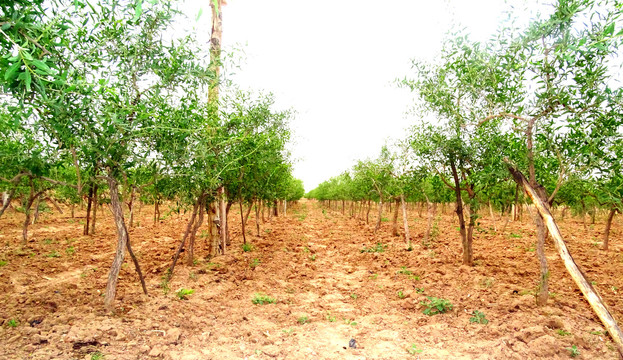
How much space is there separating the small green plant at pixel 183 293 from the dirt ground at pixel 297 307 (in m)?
0.22

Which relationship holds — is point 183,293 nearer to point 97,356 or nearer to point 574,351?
point 97,356

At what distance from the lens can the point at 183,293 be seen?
28.9 ft

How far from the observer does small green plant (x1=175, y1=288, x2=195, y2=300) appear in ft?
28.1

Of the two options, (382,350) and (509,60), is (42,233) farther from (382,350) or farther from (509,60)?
Result: (509,60)

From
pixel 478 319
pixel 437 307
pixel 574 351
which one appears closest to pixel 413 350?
pixel 478 319

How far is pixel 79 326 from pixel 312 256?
10.2 meters

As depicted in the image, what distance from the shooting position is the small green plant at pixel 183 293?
8556 mm

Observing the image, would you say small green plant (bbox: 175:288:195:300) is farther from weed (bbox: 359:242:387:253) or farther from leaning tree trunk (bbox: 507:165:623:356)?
weed (bbox: 359:242:387:253)

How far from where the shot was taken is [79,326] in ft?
19.8

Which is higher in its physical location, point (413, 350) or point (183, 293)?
point (183, 293)

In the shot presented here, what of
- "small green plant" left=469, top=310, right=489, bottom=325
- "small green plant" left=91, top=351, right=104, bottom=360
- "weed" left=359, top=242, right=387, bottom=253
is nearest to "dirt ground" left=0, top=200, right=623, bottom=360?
"small green plant" left=91, top=351, right=104, bottom=360

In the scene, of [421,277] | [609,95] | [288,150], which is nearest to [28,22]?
[609,95]

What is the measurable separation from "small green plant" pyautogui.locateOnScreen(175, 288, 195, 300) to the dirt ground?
22 cm

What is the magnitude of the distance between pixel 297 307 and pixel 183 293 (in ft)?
10.4
